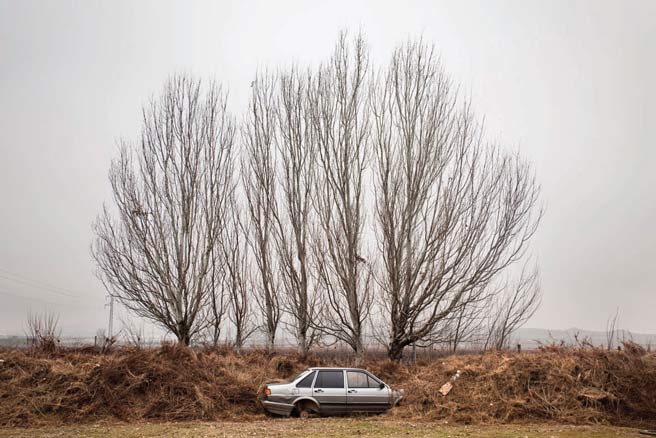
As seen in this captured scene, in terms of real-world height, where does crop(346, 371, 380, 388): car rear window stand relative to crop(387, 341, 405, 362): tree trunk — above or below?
below

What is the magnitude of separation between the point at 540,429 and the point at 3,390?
13413 millimetres

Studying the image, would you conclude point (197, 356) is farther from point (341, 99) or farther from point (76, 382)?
point (341, 99)

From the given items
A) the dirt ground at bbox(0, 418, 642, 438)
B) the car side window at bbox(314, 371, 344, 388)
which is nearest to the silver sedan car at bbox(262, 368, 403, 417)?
the car side window at bbox(314, 371, 344, 388)

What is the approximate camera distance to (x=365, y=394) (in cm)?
1455

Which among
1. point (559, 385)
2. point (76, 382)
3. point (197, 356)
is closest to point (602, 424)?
point (559, 385)

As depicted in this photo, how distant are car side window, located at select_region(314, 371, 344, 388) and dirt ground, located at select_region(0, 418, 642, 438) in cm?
121

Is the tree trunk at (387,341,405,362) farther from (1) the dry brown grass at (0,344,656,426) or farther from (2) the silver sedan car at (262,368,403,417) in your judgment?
(2) the silver sedan car at (262,368,403,417)

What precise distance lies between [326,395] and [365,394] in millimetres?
1090

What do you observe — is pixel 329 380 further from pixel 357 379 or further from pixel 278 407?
pixel 278 407

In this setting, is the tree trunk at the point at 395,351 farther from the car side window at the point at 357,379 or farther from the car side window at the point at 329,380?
the car side window at the point at 329,380

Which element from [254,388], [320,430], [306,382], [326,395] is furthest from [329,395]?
[254,388]

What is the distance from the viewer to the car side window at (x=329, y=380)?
14484 millimetres

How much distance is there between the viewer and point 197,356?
1709cm

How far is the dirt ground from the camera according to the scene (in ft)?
37.3
